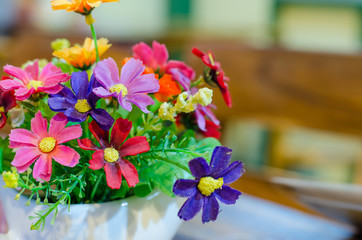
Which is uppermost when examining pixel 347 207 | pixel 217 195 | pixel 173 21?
pixel 217 195

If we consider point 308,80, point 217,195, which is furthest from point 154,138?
point 308,80

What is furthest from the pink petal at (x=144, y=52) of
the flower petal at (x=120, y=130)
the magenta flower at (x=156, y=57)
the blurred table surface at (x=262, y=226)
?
the blurred table surface at (x=262, y=226)

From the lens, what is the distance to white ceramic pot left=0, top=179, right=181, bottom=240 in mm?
333

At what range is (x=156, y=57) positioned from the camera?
39cm

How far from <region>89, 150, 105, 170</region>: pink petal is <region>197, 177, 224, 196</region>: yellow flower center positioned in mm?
71

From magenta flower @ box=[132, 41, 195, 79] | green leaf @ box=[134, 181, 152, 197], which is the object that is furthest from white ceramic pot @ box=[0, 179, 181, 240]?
magenta flower @ box=[132, 41, 195, 79]

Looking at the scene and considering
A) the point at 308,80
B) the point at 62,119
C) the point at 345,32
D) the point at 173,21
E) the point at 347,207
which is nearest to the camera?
the point at 62,119

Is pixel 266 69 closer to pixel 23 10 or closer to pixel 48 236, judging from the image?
pixel 48 236

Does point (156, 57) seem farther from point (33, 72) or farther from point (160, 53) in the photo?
point (33, 72)

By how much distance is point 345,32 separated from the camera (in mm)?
3846

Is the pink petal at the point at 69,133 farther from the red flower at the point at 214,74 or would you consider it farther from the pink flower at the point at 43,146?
the red flower at the point at 214,74

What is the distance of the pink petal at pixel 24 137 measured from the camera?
0.30m

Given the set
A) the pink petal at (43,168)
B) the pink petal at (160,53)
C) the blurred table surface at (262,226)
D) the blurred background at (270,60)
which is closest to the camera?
the pink petal at (43,168)

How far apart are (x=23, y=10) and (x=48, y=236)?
13.2 ft
